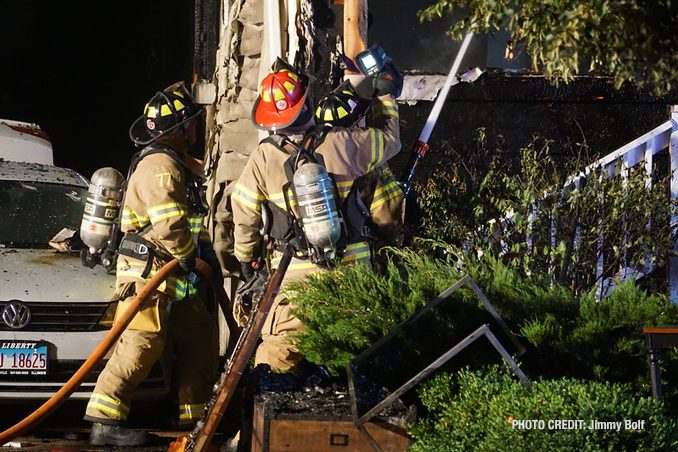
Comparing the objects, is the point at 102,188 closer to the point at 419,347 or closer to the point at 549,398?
the point at 419,347

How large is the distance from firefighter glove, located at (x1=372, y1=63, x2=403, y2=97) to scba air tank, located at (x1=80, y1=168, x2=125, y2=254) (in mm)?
1861

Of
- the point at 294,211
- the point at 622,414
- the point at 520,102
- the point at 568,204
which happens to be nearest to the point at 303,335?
the point at 294,211

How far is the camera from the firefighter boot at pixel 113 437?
6129mm

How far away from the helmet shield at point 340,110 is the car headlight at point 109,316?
5.95 feet

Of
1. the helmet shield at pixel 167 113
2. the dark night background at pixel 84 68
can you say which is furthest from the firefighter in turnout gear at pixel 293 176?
the dark night background at pixel 84 68

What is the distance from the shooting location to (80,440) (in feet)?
21.4

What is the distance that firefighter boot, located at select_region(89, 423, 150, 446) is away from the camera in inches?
241

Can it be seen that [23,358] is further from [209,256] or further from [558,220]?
[558,220]

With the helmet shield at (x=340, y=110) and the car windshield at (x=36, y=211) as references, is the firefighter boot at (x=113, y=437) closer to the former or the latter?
the car windshield at (x=36, y=211)

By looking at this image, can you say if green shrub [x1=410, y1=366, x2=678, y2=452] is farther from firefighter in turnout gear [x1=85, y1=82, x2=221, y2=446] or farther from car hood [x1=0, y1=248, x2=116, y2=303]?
car hood [x1=0, y1=248, x2=116, y2=303]

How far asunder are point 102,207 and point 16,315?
899 mm

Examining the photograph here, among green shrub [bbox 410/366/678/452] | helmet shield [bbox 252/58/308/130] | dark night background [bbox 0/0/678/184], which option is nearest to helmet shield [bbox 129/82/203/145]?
helmet shield [bbox 252/58/308/130]

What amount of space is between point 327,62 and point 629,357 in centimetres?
371

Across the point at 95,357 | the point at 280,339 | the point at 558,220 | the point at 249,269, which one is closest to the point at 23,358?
the point at 95,357
